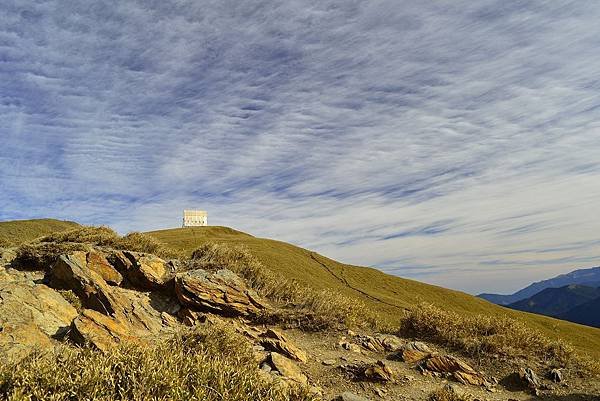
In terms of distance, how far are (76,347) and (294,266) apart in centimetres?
3554

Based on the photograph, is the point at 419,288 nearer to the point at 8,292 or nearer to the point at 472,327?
the point at 472,327

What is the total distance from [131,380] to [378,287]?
45047mm

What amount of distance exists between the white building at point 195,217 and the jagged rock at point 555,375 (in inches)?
4262

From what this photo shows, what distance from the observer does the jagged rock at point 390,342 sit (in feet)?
44.4

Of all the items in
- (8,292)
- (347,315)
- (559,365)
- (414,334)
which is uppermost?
(8,292)

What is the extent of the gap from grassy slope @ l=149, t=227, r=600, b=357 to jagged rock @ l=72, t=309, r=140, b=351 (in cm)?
2712

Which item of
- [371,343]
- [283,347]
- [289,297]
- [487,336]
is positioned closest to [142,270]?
[289,297]

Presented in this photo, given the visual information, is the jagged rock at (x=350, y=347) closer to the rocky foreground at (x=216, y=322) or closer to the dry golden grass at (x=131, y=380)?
the rocky foreground at (x=216, y=322)

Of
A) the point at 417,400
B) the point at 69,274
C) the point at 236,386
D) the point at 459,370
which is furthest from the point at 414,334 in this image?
the point at 69,274

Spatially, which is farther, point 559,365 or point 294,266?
point 294,266

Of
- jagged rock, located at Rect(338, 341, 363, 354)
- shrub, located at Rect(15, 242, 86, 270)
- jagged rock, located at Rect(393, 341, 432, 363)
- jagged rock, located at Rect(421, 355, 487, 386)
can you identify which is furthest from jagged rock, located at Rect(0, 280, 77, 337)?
jagged rock, located at Rect(421, 355, 487, 386)

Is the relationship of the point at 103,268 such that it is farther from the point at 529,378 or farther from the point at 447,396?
the point at 529,378

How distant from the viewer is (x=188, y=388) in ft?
18.9

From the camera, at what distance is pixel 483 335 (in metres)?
14.4
